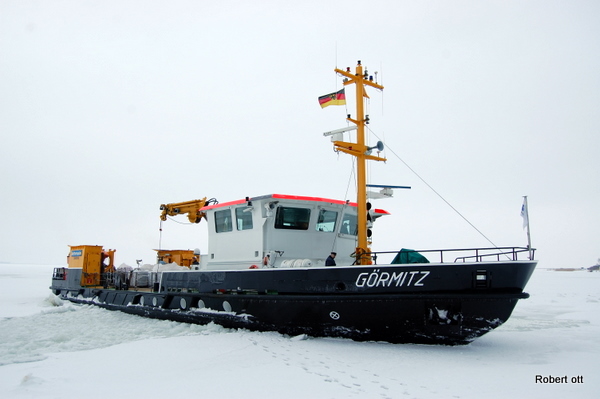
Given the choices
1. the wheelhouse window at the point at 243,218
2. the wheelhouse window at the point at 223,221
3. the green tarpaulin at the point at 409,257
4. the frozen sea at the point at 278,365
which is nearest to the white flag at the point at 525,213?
the green tarpaulin at the point at 409,257

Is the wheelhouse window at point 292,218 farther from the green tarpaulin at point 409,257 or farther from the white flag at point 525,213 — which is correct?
the white flag at point 525,213

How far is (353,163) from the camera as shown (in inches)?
387

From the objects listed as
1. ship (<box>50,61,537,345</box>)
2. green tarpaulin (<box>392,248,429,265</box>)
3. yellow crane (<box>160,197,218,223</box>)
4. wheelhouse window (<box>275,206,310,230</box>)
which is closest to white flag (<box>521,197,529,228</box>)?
ship (<box>50,61,537,345</box>)

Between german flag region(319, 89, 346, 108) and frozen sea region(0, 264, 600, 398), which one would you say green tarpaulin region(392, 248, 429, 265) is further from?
german flag region(319, 89, 346, 108)

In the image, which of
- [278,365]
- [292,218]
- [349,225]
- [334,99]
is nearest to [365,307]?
[278,365]

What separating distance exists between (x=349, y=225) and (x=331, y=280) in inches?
116

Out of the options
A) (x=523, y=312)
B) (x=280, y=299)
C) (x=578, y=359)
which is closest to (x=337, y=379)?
(x=280, y=299)

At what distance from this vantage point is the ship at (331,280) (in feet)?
24.0

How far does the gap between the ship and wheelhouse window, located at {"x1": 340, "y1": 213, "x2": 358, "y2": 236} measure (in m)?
0.03

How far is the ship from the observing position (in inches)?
288

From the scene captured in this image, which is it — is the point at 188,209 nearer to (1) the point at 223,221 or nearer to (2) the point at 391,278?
(1) the point at 223,221

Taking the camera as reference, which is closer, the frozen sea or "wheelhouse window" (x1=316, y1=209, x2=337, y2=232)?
the frozen sea

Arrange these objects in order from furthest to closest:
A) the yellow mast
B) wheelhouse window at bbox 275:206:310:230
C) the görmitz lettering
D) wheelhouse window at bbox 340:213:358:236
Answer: wheelhouse window at bbox 340:213:358:236
wheelhouse window at bbox 275:206:310:230
the yellow mast
the görmitz lettering

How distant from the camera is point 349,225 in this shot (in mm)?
11086
